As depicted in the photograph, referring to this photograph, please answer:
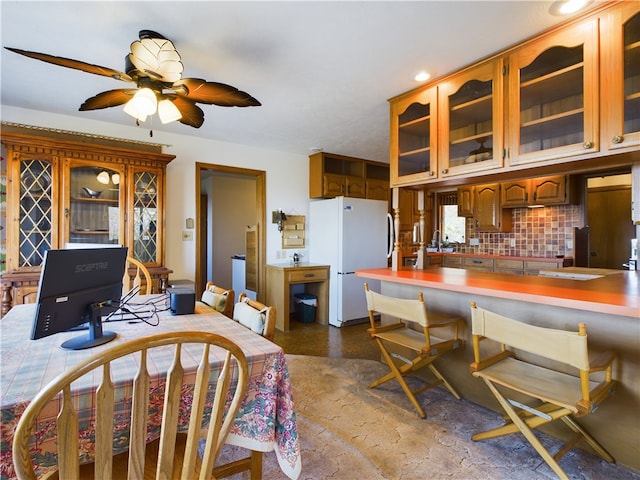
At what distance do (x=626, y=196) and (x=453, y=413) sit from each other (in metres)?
4.90

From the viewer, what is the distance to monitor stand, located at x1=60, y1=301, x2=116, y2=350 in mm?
1306

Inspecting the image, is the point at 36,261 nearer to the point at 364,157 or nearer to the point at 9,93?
the point at 9,93

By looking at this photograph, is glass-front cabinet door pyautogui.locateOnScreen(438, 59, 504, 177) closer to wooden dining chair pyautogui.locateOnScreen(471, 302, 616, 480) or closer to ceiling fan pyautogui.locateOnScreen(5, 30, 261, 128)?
wooden dining chair pyautogui.locateOnScreen(471, 302, 616, 480)

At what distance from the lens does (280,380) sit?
1.24m

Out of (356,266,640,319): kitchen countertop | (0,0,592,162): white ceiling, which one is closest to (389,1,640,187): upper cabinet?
(0,0,592,162): white ceiling

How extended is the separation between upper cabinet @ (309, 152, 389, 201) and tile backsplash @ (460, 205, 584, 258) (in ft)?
6.25

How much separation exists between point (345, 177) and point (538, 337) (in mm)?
3557

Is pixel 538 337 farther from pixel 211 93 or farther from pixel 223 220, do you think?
pixel 223 220

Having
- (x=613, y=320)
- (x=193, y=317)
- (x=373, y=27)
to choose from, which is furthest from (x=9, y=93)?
(x=613, y=320)

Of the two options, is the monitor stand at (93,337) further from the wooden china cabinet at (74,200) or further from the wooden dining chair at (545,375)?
the wooden china cabinet at (74,200)

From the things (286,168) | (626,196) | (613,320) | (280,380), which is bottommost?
(280,380)

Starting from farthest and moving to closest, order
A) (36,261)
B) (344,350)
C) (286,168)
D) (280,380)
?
(286,168), (344,350), (36,261), (280,380)

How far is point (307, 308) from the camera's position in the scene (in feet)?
14.5

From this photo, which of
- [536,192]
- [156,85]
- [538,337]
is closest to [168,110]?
[156,85]
